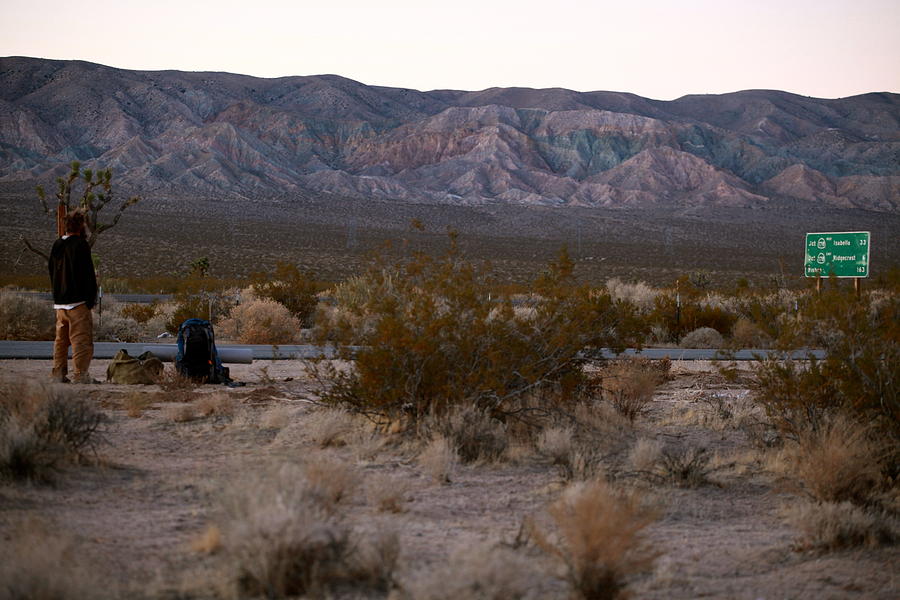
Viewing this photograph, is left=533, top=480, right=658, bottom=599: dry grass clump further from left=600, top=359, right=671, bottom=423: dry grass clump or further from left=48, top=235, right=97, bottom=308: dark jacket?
left=48, top=235, right=97, bottom=308: dark jacket

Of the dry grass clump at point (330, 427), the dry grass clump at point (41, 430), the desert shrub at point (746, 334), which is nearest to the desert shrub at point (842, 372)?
the dry grass clump at point (330, 427)

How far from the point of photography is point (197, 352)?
14.3m

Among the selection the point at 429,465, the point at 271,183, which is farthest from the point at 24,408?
the point at 271,183

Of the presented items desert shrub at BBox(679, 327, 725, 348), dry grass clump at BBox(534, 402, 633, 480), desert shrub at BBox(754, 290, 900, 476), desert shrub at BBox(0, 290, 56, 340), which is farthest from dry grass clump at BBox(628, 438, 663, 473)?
desert shrub at BBox(0, 290, 56, 340)

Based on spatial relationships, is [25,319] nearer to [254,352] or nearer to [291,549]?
[254,352]

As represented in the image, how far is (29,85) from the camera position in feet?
545

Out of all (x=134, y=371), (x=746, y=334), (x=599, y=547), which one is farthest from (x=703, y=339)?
(x=599, y=547)

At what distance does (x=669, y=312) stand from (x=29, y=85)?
533ft

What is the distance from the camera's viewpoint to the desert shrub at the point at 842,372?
9.37m

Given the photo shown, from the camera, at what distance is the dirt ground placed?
6.26 metres

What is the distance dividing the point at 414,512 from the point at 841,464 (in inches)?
142

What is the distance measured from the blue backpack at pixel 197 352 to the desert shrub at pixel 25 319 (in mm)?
9898

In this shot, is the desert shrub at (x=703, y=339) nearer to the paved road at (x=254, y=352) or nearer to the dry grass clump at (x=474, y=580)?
the paved road at (x=254, y=352)

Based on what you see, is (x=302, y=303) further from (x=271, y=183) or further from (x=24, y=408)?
(x=271, y=183)
